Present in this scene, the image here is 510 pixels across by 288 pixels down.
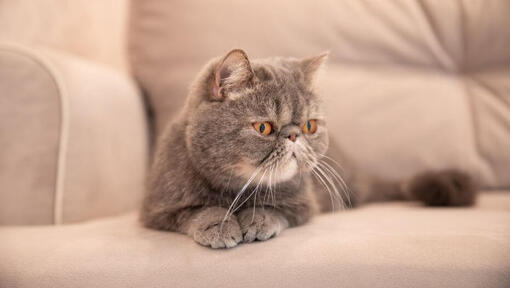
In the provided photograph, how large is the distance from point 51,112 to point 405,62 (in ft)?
4.96

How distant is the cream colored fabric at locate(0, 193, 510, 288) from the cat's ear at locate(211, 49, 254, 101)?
415mm

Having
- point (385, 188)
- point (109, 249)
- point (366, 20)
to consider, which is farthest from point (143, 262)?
point (366, 20)

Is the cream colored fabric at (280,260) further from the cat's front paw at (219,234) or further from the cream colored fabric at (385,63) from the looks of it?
the cream colored fabric at (385,63)

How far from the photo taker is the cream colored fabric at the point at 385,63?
1816 millimetres

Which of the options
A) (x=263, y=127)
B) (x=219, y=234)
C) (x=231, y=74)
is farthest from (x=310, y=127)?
(x=219, y=234)

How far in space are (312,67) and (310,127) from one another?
0.19 m

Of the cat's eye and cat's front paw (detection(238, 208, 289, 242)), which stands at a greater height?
the cat's eye

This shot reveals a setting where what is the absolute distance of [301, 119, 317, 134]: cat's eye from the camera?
3.83ft

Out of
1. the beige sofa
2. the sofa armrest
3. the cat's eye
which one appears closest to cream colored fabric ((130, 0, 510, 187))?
the beige sofa

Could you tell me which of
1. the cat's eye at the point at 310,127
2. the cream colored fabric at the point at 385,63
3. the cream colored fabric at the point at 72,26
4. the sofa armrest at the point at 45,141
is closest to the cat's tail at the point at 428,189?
the cream colored fabric at the point at 385,63

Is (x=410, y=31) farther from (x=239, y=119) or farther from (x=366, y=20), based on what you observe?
(x=239, y=119)

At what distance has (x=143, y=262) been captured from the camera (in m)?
0.93

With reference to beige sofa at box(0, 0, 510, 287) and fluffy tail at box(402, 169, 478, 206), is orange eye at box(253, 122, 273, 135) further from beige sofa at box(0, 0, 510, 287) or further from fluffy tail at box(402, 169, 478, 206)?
fluffy tail at box(402, 169, 478, 206)

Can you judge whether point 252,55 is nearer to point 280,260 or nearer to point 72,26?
point 72,26
